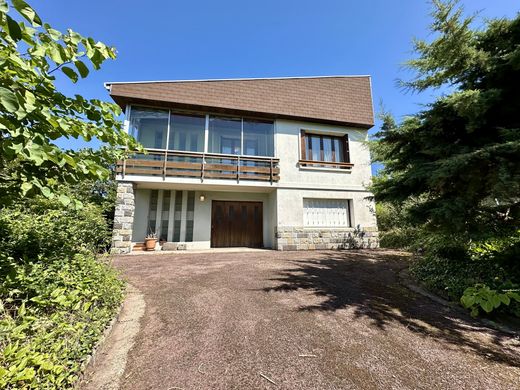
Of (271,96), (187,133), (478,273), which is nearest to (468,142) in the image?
(478,273)

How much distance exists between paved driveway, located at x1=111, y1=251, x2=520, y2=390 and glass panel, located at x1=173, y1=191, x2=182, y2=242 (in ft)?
17.3

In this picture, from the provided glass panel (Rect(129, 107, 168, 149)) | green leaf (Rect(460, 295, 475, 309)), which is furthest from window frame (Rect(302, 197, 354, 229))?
glass panel (Rect(129, 107, 168, 149))

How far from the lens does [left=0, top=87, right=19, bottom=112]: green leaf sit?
44.6 inches

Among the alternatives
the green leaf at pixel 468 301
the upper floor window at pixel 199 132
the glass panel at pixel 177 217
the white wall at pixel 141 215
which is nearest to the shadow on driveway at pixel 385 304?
the green leaf at pixel 468 301

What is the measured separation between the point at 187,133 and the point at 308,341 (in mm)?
9072

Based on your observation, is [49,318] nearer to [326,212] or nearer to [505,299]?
[505,299]

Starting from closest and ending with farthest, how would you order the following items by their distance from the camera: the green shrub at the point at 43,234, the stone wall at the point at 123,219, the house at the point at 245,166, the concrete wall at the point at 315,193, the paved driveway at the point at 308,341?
the paved driveway at the point at 308,341 → the green shrub at the point at 43,234 → the stone wall at the point at 123,219 → the house at the point at 245,166 → the concrete wall at the point at 315,193

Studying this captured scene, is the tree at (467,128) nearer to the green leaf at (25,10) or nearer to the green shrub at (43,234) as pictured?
the green leaf at (25,10)

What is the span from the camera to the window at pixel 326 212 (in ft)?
32.2

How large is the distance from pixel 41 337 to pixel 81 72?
2024 millimetres

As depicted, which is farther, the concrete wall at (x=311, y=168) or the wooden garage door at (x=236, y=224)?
the wooden garage door at (x=236, y=224)

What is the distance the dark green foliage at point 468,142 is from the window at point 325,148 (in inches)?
229

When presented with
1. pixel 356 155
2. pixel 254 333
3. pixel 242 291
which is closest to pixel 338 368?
pixel 254 333

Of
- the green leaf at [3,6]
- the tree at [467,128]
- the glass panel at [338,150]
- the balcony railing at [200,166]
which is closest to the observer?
the green leaf at [3,6]
